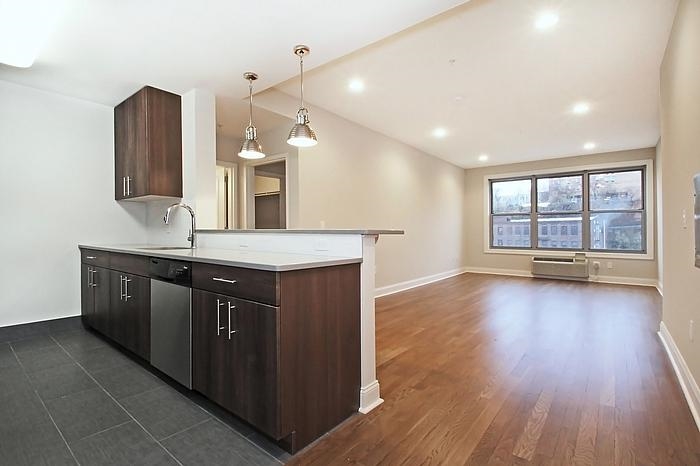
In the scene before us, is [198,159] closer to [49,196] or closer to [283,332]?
[49,196]

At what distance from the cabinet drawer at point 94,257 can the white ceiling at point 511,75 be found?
2.49 m

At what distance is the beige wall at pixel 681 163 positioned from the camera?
6.69 feet

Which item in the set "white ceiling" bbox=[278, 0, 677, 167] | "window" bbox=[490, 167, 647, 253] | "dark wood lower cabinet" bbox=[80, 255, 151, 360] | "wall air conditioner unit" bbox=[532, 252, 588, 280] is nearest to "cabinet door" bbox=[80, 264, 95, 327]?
"dark wood lower cabinet" bbox=[80, 255, 151, 360]

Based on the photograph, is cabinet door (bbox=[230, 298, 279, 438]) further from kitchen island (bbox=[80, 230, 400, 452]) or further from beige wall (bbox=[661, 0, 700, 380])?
beige wall (bbox=[661, 0, 700, 380])

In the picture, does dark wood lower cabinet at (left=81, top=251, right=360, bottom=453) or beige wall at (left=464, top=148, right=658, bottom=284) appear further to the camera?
beige wall at (left=464, top=148, right=658, bottom=284)

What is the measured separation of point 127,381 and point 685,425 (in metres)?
3.36

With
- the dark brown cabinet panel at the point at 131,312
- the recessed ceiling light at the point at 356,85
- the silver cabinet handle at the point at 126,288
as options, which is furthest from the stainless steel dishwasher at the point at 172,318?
the recessed ceiling light at the point at 356,85

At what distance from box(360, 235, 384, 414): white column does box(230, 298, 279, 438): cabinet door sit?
62 cm

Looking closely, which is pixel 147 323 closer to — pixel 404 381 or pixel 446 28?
pixel 404 381

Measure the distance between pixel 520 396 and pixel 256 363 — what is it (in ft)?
5.48

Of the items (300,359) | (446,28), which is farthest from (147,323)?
(446,28)

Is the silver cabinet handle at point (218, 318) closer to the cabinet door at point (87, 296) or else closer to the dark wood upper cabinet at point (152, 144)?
the dark wood upper cabinet at point (152, 144)

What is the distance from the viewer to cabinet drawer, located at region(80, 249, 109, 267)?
3219mm

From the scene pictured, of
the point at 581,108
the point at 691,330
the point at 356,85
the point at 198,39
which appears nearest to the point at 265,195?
the point at 356,85
